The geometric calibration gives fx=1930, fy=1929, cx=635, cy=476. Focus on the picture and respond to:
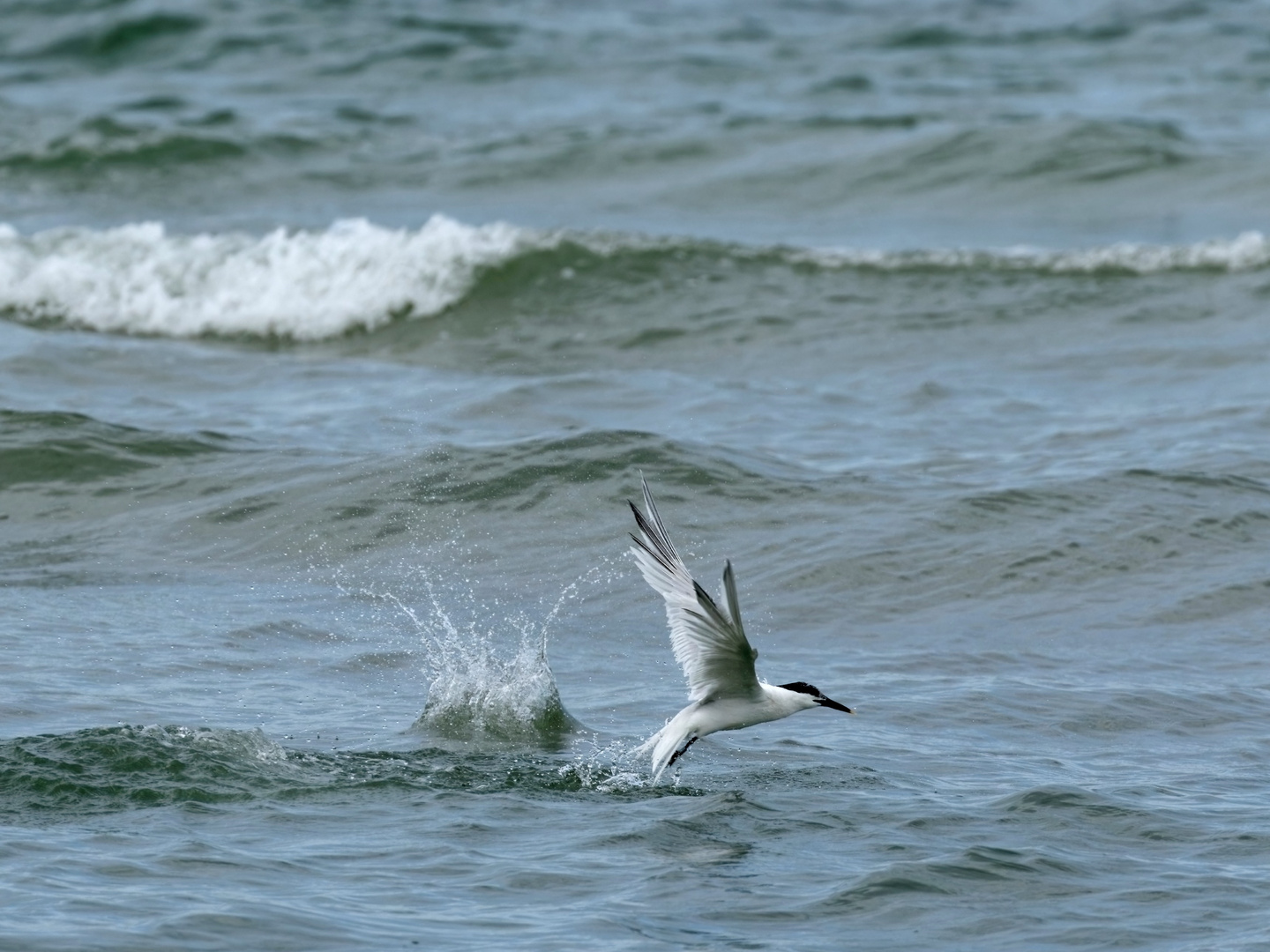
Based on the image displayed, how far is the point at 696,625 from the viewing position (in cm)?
655

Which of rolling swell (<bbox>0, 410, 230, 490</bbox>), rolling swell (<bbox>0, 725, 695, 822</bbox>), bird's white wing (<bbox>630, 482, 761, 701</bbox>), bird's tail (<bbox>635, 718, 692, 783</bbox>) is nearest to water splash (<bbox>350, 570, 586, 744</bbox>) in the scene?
rolling swell (<bbox>0, 725, 695, 822</bbox>)

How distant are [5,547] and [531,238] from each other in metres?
8.05

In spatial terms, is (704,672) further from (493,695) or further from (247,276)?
(247,276)

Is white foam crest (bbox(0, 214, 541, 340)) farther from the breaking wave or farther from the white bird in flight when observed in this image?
the white bird in flight

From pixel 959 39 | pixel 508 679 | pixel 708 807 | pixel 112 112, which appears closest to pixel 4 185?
pixel 112 112

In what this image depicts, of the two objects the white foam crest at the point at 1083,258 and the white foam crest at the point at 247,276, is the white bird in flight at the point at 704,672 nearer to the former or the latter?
the white foam crest at the point at 247,276

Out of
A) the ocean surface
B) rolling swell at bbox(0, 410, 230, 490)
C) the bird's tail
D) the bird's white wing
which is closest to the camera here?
the ocean surface

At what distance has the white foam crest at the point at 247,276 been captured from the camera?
15.9 meters

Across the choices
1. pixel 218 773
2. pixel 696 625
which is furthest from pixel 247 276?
pixel 696 625

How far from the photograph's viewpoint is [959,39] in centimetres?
2611

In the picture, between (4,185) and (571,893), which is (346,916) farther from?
(4,185)

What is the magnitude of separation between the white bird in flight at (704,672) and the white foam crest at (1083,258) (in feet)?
33.8

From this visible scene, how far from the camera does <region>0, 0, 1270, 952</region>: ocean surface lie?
20.1 ft

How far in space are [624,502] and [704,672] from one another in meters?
4.09
